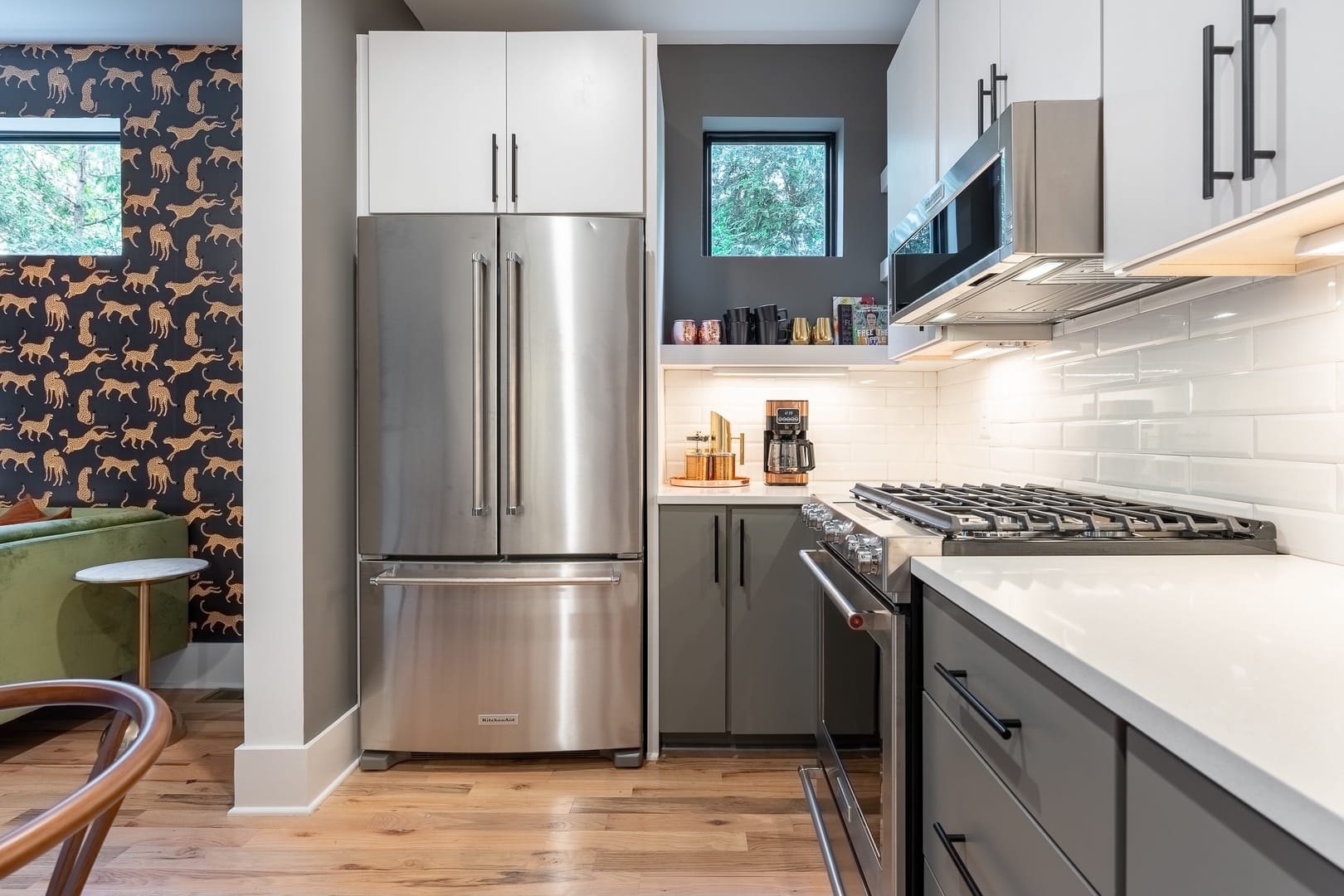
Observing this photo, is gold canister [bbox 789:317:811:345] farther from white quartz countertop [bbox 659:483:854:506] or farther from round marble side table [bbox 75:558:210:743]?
round marble side table [bbox 75:558:210:743]

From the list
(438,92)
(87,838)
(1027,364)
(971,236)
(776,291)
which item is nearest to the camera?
(87,838)

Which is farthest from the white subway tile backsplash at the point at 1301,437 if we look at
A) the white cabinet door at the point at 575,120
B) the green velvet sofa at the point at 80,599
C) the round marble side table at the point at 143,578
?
Answer: the green velvet sofa at the point at 80,599

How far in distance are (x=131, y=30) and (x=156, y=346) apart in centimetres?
137

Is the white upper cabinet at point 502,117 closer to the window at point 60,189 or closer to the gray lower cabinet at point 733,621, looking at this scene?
the gray lower cabinet at point 733,621

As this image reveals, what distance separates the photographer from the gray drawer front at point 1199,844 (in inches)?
19.1

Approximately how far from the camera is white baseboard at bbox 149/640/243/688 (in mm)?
3338

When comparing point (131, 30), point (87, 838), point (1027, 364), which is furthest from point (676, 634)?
point (131, 30)

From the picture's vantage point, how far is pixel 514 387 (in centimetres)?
242

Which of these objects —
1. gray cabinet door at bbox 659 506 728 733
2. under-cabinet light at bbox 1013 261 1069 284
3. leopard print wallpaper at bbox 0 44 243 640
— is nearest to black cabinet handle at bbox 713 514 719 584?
gray cabinet door at bbox 659 506 728 733

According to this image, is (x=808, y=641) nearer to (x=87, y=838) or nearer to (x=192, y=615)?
(x=87, y=838)

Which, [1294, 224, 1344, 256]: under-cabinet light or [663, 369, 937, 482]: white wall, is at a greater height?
[1294, 224, 1344, 256]: under-cabinet light

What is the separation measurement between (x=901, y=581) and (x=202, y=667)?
3.34m

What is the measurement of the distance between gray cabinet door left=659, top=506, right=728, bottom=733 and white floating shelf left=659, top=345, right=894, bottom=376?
63 cm

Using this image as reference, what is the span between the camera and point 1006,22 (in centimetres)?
159
